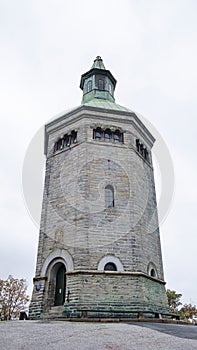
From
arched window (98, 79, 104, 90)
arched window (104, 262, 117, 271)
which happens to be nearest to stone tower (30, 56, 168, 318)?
arched window (104, 262, 117, 271)

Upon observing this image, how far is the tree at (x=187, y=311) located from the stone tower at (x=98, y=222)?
21.2 metres

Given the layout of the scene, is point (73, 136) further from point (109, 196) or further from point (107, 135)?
point (109, 196)

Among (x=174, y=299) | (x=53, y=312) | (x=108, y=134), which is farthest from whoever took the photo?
(x=174, y=299)

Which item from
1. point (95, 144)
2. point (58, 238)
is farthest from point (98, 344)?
point (95, 144)

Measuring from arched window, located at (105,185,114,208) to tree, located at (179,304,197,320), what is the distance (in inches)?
927

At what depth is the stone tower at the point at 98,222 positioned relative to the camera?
38.8ft

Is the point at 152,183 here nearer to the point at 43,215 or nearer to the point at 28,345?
the point at 43,215

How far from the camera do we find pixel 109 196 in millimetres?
14297

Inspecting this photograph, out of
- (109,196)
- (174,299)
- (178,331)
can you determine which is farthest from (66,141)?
(174,299)

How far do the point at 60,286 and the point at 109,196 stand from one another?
468 centimetres

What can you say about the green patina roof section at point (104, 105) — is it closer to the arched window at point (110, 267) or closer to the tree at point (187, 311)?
the arched window at point (110, 267)

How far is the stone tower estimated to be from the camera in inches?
465

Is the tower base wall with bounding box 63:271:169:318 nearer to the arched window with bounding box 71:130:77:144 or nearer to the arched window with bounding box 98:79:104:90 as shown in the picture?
the arched window with bounding box 71:130:77:144

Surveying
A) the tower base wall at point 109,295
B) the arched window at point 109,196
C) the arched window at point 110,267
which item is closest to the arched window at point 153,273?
the tower base wall at point 109,295
